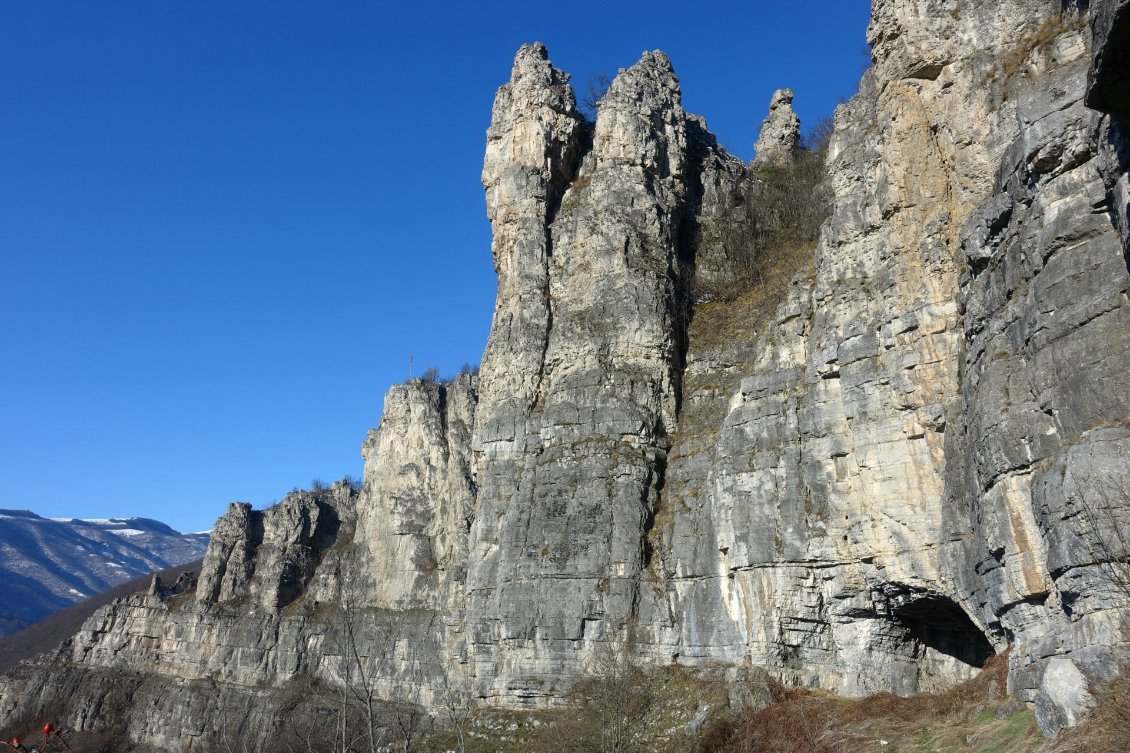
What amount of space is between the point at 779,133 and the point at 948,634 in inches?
1265

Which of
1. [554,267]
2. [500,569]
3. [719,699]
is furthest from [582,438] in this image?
[719,699]

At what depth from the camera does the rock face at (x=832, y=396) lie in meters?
13.2

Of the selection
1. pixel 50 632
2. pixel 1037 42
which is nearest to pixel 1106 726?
pixel 1037 42

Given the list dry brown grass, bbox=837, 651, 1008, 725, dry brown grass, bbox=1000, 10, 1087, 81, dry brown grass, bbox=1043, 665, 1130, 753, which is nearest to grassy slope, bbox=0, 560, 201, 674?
dry brown grass, bbox=837, 651, 1008, 725

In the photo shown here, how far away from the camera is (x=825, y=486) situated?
70.5 ft

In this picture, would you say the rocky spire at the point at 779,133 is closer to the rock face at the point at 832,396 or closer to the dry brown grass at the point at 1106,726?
the rock face at the point at 832,396

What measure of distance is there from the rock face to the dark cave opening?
0.06m

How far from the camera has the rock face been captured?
13.2 metres

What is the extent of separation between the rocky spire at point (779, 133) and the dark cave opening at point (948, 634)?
95.3ft

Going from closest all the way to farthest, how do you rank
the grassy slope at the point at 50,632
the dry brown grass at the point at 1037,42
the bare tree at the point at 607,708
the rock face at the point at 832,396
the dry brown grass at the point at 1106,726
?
the dry brown grass at the point at 1106,726 → the rock face at the point at 832,396 → the dry brown grass at the point at 1037,42 → the bare tree at the point at 607,708 → the grassy slope at the point at 50,632

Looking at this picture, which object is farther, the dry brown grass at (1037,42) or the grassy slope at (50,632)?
the grassy slope at (50,632)

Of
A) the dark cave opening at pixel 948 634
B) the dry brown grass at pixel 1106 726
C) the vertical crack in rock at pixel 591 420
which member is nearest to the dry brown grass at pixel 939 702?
the dark cave opening at pixel 948 634

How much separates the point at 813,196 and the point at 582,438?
14.2m

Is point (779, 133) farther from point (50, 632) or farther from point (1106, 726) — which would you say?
point (50, 632)
